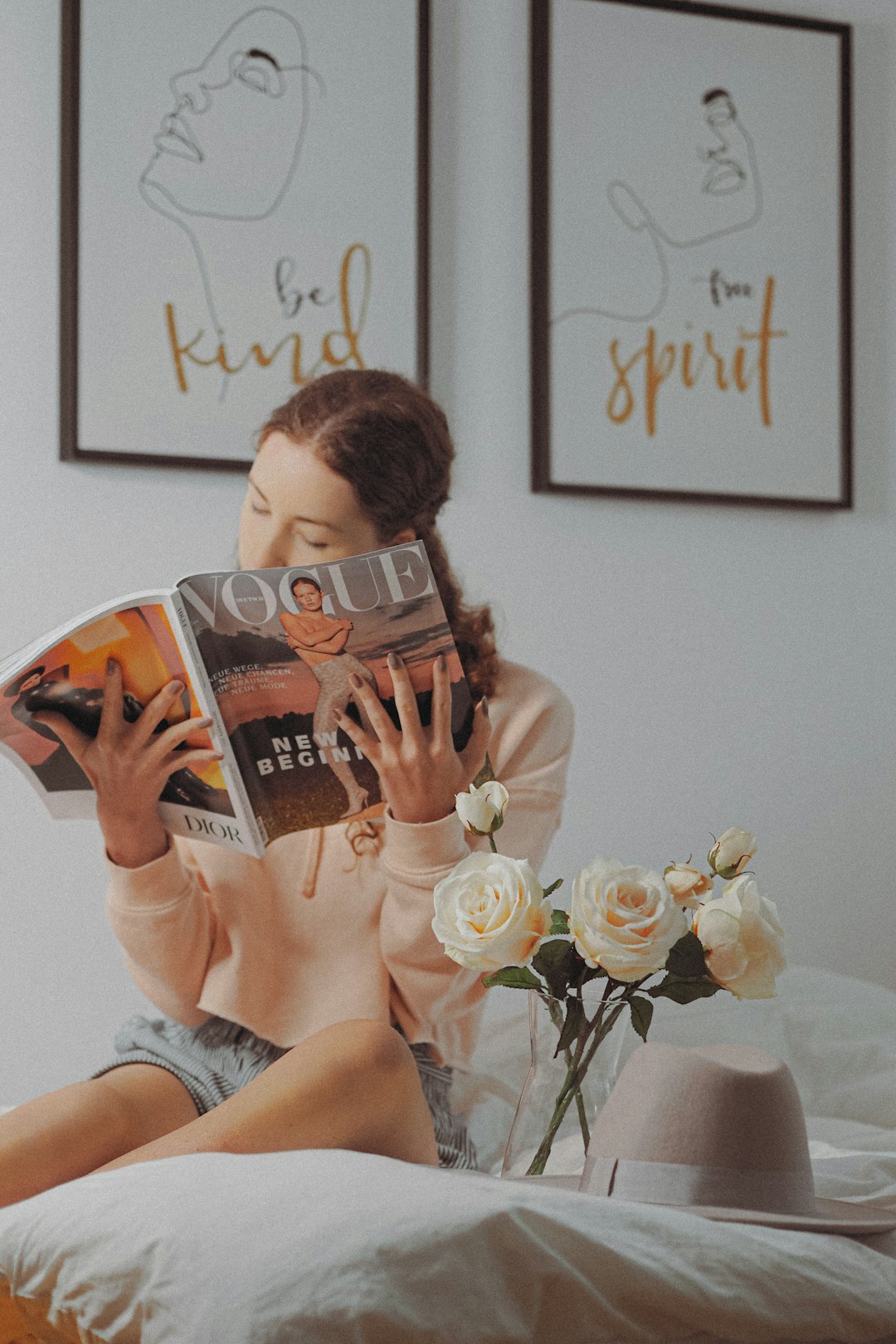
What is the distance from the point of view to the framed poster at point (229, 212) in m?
1.62

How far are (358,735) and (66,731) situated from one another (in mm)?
223

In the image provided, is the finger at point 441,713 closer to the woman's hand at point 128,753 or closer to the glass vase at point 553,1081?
the woman's hand at point 128,753

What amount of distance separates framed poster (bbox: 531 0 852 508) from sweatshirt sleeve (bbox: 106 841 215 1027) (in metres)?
0.80

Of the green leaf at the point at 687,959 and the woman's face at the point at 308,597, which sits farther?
the woman's face at the point at 308,597

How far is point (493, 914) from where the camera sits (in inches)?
28.9

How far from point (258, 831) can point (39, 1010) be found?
72 cm

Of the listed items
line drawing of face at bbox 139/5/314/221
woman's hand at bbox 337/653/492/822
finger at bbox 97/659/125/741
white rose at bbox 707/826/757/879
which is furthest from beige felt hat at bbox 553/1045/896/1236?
line drawing of face at bbox 139/5/314/221

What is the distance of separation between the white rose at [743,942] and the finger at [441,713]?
354 mm

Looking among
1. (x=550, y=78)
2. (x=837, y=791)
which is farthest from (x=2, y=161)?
(x=837, y=791)

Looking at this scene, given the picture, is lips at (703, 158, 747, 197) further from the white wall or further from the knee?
the knee

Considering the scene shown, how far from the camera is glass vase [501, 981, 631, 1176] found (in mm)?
781

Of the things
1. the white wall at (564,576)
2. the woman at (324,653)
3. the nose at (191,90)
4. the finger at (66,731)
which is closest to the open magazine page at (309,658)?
the woman at (324,653)

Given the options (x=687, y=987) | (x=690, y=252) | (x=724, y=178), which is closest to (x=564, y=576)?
(x=690, y=252)

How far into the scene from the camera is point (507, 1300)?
555mm
